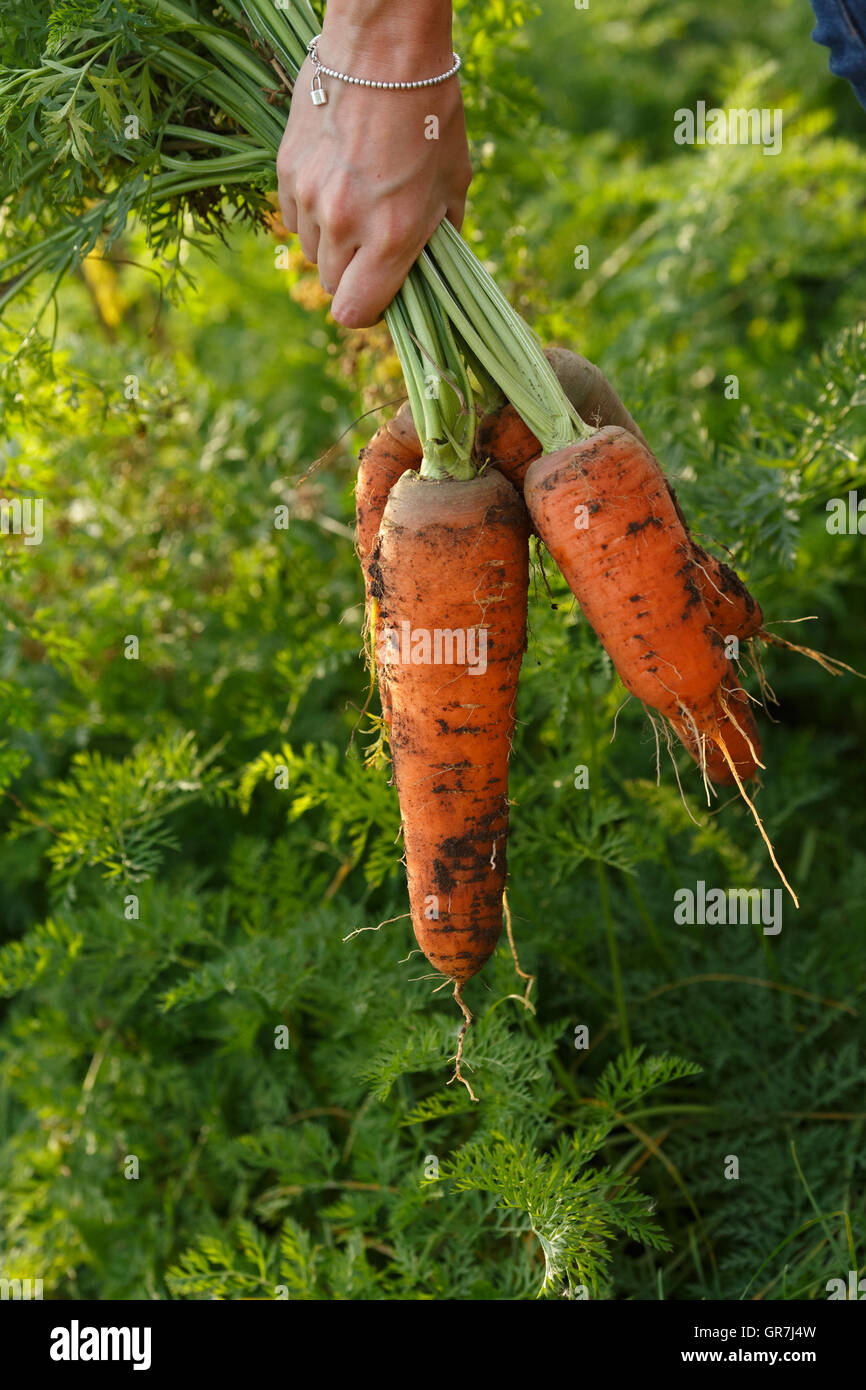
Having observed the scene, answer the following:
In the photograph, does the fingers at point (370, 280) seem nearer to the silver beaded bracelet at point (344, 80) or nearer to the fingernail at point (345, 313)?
the fingernail at point (345, 313)

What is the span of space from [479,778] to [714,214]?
1.77 meters

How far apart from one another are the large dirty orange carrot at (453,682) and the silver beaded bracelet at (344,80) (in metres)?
0.43

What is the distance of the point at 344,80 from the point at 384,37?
0.20ft

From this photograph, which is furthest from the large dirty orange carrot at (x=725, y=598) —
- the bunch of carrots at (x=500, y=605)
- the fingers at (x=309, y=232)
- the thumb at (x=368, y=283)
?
the fingers at (x=309, y=232)

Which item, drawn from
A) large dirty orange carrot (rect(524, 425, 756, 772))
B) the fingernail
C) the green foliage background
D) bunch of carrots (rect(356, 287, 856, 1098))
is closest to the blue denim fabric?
the green foliage background

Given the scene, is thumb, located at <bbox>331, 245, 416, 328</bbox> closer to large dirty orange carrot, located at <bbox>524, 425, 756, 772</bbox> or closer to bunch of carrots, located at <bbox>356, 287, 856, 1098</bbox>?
bunch of carrots, located at <bbox>356, 287, 856, 1098</bbox>

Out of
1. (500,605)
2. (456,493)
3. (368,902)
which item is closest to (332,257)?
(456,493)

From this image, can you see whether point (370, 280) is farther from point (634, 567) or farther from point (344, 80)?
point (634, 567)

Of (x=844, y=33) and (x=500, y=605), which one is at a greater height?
(x=844, y=33)

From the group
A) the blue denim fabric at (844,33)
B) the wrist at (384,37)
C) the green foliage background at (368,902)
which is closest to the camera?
the wrist at (384,37)

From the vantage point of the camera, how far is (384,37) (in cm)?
119

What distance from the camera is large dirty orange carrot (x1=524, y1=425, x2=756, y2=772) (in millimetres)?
1259

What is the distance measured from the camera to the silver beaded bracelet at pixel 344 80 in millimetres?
1198

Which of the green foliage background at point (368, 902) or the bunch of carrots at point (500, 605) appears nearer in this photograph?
the bunch of carrots at point (500, 605)
